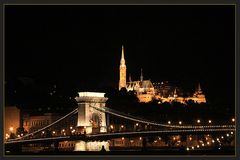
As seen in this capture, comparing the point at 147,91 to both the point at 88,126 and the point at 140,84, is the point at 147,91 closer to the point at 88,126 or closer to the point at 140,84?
the point at 140,84

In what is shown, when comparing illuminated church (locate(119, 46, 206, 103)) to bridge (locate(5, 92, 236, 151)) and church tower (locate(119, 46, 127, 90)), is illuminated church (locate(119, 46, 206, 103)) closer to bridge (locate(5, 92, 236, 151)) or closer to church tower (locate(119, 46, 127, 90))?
church tower (locate(119, 46, 127, 90))

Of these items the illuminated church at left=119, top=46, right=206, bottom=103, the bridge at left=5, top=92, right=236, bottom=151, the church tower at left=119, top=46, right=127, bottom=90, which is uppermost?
the church tower at left=119, top=46, right=127, bottom=90

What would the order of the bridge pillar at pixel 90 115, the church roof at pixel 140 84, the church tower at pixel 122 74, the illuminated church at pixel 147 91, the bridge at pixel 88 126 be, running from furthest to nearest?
the church tower at pixel 122 74 → the church roof at pixel 140 84 → the illuminated church at pixel 147 91 → the bridge pillar at pixel 90 115 → the bridge at pixel 88 126

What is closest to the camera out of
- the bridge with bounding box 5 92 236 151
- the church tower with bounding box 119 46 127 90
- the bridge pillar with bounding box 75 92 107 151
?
the bridge with bounding box 5 92 236 151

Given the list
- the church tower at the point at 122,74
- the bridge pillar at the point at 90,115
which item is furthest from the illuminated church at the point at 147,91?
the bridge pillar at the point at 90,115

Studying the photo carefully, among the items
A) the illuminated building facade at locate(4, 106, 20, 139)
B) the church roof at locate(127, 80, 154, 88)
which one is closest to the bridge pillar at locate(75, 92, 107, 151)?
the illuminated building facade at locate(4, 106, 20, 139)

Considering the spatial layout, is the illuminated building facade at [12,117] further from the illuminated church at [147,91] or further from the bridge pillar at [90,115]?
the illuminated church at [147,91]

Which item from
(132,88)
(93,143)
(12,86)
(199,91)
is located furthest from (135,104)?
(132,88)
